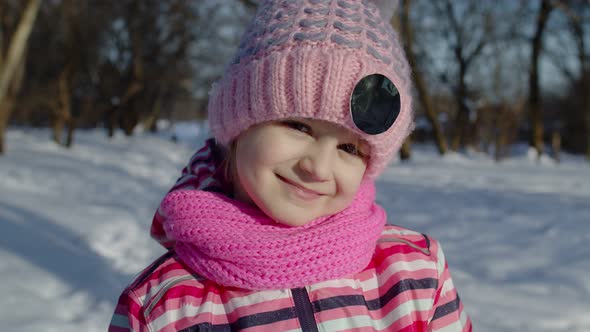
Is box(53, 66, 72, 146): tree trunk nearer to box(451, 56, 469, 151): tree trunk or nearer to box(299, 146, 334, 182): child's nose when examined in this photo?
box(451, 56, 469, 151): tree trunk

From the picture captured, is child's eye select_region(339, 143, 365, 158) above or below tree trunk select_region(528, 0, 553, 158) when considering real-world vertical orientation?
above

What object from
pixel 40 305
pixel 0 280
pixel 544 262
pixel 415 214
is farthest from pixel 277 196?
pixel 415 214

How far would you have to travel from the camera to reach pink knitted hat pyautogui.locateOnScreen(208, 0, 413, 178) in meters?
1.10

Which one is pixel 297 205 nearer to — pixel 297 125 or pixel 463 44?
pixel 297 125

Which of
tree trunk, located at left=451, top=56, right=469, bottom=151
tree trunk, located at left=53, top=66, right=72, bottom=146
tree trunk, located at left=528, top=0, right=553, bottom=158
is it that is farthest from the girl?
tree trunk, located at left=451, top=56, right=469, bottom=151

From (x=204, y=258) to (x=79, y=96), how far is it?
22911mm

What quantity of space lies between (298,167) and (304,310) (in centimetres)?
34

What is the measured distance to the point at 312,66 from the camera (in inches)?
43.3

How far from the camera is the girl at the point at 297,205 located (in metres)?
1.11

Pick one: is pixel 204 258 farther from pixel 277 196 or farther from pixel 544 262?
pixel 544 262

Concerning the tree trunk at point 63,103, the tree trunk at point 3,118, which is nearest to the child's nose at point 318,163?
the tree trunk at point 3,118

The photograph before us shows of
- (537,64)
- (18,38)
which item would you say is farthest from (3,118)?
(537,64)

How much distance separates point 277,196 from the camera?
1140 millimetres

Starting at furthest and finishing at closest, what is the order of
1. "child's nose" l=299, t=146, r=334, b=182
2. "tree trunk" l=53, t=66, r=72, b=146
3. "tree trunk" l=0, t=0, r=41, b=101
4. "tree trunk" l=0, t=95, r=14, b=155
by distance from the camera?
"tree trunk" l=53, t=66, r=72, b=146
"tree trunk" l=0, t=95, r=14, b=155
"tree trunk" l=0, t=0, r=41, b=101
"child's nose" l=299, t=146, r=334, b=182
